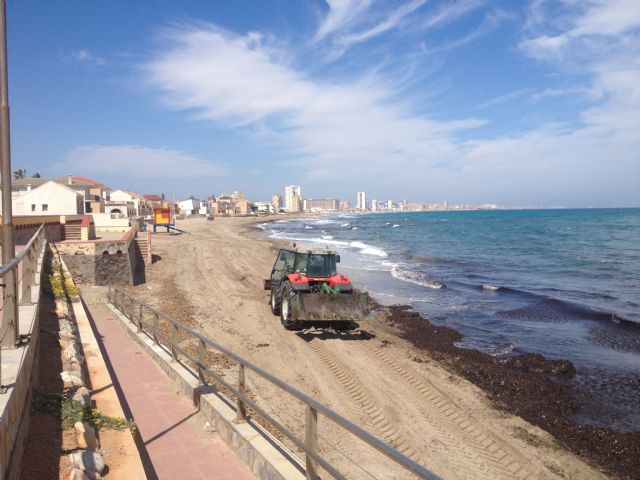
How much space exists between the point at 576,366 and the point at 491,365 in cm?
204

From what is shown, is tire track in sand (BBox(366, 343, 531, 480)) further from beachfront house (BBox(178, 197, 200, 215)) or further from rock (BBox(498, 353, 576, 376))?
beachfront house (BBox(178, 197, 200, 215))

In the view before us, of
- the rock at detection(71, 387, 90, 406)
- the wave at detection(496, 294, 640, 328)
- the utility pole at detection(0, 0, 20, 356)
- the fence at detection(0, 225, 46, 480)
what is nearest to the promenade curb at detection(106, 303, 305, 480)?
the rock at detection(71, 387, 90, 406)

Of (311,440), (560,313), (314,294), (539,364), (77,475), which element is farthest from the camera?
(560,313)

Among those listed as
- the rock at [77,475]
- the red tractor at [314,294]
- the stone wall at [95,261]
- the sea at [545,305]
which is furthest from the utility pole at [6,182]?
the stone wall at [95,261]

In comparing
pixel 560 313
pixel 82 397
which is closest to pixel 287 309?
pixel 82 397

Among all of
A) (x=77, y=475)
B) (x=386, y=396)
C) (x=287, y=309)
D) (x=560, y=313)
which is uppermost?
(x=77, y=475)

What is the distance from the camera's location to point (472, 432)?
7.28 meters

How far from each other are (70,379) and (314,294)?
272 inches

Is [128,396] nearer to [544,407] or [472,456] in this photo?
[472,456]

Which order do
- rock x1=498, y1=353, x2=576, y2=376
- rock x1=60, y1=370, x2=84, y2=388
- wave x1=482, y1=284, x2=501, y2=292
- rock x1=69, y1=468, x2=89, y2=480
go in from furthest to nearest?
wave x1=482, y1=284, x2=501, y2=292 → rock x1=498, y1=353, x2=576, y2=376 → rock x1=60, y1=370, x2=84, y2=388 → rock x1=69, y1=468, x2=89, y2=480

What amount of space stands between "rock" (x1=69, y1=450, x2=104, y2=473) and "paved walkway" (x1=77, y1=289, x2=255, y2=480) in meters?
0.65

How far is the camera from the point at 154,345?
7988mm

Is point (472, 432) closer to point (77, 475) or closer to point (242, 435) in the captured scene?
point (242, 435)

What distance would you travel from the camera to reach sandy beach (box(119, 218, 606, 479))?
20.9 feet
